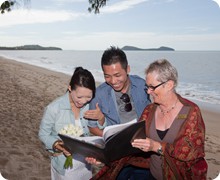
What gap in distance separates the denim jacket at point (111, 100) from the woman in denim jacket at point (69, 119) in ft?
0.31

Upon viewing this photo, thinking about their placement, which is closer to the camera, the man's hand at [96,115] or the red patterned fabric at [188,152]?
the red patterned fabric at [188,152]

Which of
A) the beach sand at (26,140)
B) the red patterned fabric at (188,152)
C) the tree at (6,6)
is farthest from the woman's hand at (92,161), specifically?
the tree at (6,6)

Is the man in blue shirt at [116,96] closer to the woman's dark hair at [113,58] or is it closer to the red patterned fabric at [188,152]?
the woman's dark hair at [113,58]

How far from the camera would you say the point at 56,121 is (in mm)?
2186

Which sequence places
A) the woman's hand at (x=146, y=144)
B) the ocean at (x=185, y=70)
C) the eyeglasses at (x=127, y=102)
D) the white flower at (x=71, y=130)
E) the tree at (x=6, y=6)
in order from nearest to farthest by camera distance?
the woman's hand at (x=146, y=144) < the white flower at (x=71, y=130) < the eyeglasses at (x=127, y=102) < the tree at (x=6, y=6) < the ocean at (x=185, y=70)

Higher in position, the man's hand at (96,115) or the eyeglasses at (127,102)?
the eyeglasses at (127,102)

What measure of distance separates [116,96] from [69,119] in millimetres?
397

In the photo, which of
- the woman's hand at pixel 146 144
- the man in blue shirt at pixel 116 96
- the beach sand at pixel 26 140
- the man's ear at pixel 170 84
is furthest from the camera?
the beach sand at pixel 26 140

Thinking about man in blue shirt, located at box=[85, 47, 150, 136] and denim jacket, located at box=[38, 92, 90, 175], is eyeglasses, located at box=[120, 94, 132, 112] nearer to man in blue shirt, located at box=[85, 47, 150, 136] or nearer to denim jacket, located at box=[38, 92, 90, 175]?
man in blue shirt, located at box=[85, 47, 150, 136]

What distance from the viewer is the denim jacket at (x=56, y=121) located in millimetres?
2123

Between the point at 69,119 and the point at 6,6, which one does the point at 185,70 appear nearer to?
the point at 6,6

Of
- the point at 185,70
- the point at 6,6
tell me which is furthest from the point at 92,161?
the point at 185,70

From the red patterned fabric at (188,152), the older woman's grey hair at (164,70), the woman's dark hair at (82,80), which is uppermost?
the older woman's grey hair at (164,70)

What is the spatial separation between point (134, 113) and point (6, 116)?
470cm
